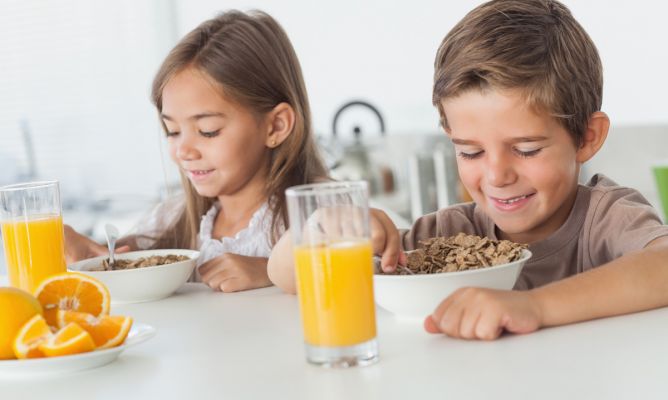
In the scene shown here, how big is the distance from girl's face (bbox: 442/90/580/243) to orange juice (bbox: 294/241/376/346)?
0.50 metres

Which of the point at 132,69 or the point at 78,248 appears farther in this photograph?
the point at 132,69

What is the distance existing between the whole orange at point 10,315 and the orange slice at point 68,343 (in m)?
0.04

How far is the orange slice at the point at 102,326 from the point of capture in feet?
3.33

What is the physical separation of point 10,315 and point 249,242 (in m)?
0.94

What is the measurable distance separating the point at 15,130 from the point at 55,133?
21 centimetres

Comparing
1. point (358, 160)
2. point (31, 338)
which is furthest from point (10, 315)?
point (358, 160)

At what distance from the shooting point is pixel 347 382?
0.84 meters

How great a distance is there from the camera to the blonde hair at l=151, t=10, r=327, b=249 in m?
1.88

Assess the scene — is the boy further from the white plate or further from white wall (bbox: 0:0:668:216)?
white wall (bbox: 0:0:668:216)

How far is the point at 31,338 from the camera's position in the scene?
993mm

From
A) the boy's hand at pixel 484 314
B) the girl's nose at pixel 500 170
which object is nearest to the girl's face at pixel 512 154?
the girl's nose at pixel 500 170

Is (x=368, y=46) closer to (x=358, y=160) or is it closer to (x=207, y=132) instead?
(x=358, y=160)

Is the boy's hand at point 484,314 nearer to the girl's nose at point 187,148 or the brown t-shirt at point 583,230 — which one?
the brown t-shirt at point 583,230

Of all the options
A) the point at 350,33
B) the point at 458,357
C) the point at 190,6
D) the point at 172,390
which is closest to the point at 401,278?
the point at 458,357
